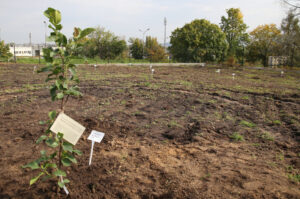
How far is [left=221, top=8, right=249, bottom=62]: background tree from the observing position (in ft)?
127

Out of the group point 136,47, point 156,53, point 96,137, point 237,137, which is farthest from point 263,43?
point 96,137

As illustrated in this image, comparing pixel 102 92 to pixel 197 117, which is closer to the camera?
pixel 197 117

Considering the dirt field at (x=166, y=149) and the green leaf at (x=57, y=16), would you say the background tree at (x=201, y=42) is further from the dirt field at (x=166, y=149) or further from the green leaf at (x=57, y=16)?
the green leaf at (x=57, y=16)

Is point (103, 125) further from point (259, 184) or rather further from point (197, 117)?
point (259, 184)

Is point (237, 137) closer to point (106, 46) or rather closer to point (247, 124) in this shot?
point (247, 124)

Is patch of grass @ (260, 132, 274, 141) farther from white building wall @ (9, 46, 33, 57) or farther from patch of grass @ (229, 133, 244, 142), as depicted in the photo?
white building wall @ (9, 46, 33, 57)

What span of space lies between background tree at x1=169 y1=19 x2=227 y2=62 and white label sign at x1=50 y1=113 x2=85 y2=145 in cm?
3639

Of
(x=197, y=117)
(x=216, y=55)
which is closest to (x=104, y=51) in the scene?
(x=216, y=55)

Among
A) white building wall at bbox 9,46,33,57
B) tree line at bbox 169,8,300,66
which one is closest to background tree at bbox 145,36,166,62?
tree line at bbox 169,8,300,66

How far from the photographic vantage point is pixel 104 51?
4066 cm

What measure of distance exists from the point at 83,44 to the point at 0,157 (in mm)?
2814

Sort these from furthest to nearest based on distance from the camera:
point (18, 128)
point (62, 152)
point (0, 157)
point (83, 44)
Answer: point (18, 128)
point (0, 157)
point (62, 152)
point (83, 44)

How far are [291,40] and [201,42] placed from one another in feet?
44.8

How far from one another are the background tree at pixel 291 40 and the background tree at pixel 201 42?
9.25 m
